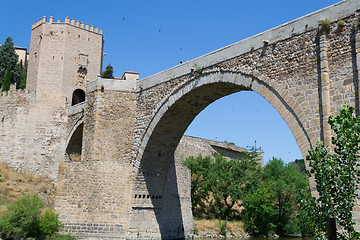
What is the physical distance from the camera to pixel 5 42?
43031 millimetres

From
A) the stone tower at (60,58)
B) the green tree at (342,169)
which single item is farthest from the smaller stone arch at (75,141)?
the green tree at (342,169)

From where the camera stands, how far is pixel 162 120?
14664mm

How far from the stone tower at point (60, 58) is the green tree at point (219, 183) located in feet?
28.6

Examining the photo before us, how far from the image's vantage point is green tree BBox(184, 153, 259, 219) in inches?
944

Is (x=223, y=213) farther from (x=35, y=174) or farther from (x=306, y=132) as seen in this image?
(x=306, y=132)

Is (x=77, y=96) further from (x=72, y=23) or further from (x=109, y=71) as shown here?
(x=109, y=71)

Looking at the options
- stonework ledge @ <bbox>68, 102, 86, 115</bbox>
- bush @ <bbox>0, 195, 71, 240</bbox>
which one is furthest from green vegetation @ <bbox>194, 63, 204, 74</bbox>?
stonework ledge @ <bbox>68, 102, 86, 115</bbox>

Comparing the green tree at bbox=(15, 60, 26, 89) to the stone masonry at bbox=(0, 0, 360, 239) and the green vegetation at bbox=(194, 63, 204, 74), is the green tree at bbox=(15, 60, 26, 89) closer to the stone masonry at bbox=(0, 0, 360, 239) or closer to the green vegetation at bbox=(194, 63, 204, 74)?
the stone masonry at bbox=(0, 0, 360, 239)

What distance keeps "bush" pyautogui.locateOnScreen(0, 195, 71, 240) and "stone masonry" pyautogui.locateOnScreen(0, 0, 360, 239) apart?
1.21 meters

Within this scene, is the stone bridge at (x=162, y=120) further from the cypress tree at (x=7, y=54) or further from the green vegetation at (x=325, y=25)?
the cypress tree at (x=7, y=54)

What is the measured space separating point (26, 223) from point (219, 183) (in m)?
13.4

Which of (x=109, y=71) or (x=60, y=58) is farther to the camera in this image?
(x=109, y=71)

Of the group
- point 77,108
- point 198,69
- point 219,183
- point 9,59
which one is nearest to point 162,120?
point 198,69

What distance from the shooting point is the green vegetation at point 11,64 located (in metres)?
38.3
